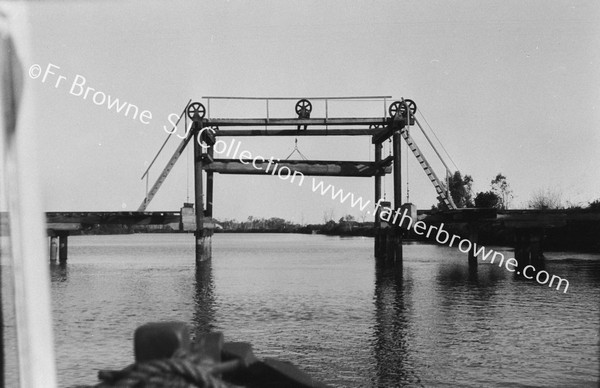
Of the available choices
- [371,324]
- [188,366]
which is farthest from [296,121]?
[188,366]

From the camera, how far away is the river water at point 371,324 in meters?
7.59

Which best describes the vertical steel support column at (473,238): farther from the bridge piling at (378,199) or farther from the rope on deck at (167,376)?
the rope on deck at (167,376)

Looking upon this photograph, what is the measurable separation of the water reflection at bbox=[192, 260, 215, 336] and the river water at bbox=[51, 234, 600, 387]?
0.03 meters

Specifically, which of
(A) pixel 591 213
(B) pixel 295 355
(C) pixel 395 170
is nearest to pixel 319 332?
(B) pixel 295 355

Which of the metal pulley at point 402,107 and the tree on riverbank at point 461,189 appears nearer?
the metal pulley at point 402,107

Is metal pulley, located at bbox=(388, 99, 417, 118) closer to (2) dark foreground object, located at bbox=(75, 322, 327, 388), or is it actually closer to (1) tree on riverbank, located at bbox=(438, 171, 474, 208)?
(2) dark foreground object, located at bbox=(75, 322, 327, 388)

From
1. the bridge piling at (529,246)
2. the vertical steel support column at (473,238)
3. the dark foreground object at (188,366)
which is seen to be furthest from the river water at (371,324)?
the dark foreground object at (188,366)

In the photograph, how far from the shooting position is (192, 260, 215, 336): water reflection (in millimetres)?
10919

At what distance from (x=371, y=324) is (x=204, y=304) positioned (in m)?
4.66

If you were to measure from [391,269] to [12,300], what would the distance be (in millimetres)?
22638

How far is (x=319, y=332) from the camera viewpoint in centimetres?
1028

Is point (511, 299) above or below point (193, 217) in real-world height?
below

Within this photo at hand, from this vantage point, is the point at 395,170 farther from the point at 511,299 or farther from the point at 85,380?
the point at 85,380

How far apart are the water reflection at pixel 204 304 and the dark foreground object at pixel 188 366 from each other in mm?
7852
